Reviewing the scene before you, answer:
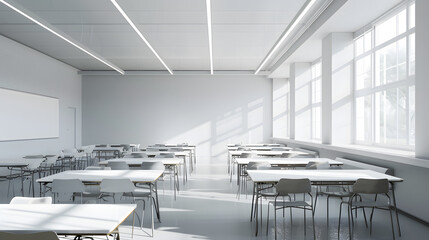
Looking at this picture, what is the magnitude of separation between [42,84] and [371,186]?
34.7ft

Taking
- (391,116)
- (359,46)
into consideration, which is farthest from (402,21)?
(359,46)

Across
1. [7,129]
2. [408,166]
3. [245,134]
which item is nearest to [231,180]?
[408,166]

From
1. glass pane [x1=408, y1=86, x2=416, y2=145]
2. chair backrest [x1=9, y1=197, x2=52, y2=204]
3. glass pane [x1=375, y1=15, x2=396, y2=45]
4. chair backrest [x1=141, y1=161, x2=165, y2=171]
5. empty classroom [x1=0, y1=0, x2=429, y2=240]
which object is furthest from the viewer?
glass pane [x1=375, y1=15, x2=396, y2=45]

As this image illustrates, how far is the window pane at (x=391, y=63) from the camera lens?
661cm

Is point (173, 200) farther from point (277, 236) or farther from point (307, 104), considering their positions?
point (307, 104)

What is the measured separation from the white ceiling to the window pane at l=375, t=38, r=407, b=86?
192 cm

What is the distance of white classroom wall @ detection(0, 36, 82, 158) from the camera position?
9758mm

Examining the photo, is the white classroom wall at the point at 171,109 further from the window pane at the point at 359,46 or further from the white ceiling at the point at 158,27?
the window pane at the point at 359,46

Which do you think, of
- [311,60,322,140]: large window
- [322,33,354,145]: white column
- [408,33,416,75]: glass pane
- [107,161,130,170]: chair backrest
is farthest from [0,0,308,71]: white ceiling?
[107,161,130,170]: chair backrest

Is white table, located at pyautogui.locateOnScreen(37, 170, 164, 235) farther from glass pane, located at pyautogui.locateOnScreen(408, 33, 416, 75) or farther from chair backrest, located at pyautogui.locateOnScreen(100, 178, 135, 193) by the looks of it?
glass pane, located at pyautogui.locateOnScreen(408, 33, 416, 75)

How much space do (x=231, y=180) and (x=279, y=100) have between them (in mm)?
7529

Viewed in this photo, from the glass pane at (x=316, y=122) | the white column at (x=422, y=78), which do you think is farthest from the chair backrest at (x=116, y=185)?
the glass pane at (x=316, y=122)

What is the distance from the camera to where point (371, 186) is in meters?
4.13

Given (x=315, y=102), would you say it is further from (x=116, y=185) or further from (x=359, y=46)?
(x=116, y=185)
